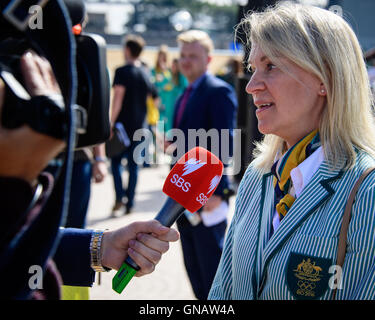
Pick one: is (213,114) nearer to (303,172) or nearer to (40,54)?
(303,172)

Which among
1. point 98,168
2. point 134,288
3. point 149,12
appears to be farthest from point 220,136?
point 149,12

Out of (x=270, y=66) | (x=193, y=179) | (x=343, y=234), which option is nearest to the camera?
(x=343, y=234)

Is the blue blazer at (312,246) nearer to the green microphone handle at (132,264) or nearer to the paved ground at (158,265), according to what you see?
the green microphone handle at (132,264)

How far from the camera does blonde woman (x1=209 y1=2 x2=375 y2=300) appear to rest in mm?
1619

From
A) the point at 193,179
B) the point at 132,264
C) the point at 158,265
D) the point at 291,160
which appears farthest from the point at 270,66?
the point at 158,265

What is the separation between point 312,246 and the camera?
5.41ft

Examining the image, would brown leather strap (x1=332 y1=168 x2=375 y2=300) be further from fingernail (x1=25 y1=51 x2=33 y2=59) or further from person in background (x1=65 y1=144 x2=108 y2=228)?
person in background (x1=65 y1=144 x2=108 y2=228)

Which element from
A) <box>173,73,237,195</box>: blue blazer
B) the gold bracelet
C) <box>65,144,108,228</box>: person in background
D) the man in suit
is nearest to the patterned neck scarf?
the gold bracelet

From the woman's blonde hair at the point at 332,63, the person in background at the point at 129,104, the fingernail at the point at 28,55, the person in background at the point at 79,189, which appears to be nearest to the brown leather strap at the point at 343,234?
the woman's blonde hair at the point at 332,63

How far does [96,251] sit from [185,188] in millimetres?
403

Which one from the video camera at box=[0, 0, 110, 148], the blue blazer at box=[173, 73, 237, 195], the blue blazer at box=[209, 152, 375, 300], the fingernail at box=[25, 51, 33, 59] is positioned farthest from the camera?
the blue blazer at box=[173, 73, 237, 195]

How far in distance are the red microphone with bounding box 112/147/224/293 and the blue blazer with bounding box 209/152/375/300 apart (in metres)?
0.25

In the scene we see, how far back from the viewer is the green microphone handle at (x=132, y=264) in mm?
1602

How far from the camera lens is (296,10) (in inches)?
76.1
